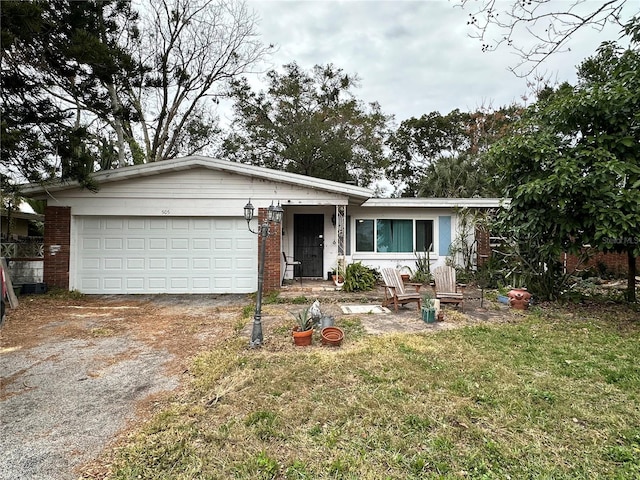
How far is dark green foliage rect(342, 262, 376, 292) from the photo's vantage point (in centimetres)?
812

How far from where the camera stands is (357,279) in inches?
329

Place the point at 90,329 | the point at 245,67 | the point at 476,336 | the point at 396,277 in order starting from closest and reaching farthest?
1. the point at 476,336
2. the point at 90,329
3. the point at 396,277
4. the point at 245,67

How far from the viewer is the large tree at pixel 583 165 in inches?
206

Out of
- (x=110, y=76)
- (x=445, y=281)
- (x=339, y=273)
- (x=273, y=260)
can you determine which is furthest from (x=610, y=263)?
(x=110, y=76)

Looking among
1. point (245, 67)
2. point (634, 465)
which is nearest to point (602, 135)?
point (634, 465)

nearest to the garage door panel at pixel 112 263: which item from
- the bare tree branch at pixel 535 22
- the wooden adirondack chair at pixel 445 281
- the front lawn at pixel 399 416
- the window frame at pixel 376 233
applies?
the front lawn at pixel 399 416

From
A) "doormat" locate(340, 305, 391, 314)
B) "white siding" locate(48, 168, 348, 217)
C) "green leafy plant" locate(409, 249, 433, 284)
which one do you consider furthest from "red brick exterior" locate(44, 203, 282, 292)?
"green leafy plant" locate(409, 249, 433, 284)

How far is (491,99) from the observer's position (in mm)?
18375

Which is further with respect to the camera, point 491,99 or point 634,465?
point 491,99

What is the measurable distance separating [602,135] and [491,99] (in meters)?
15.0

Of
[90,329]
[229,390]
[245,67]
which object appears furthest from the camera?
[245,67]

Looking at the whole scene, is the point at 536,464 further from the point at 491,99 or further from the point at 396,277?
the point at 491,99

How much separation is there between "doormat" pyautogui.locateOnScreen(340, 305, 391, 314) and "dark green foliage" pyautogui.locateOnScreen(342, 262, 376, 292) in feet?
4.86

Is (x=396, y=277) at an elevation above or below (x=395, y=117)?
below
